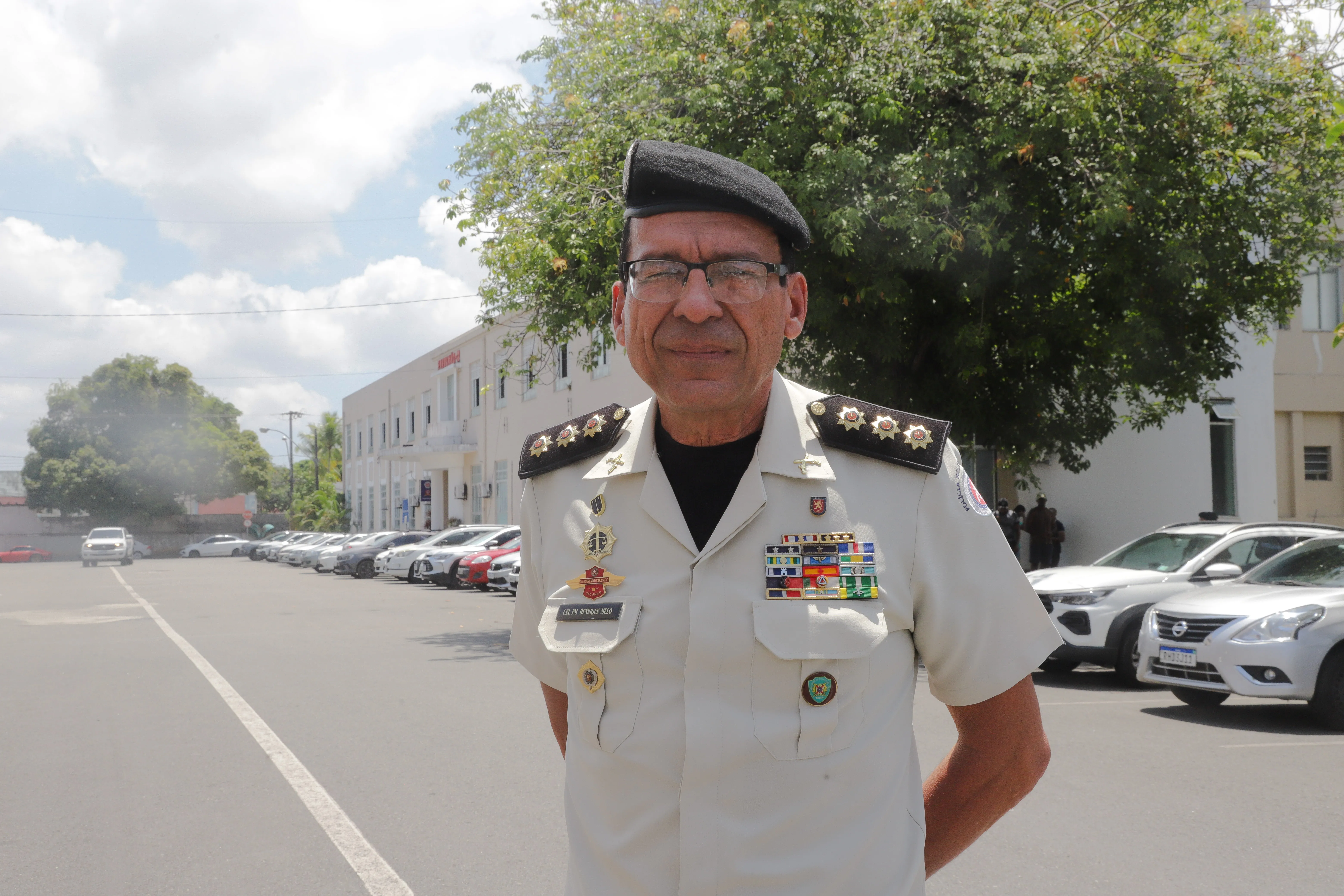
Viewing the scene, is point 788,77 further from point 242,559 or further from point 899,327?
point 242,559

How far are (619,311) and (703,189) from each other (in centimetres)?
28

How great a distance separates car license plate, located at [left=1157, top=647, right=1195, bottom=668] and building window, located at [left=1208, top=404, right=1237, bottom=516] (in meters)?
13.8

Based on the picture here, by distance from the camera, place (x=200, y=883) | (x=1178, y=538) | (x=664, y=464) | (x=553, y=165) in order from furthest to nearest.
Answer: (x=553, y=165), (x=1178, y=538), (x=200, y=883), (x=664, y=464)

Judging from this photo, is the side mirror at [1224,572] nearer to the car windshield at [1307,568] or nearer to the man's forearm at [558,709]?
the car windshield at [1307,568]

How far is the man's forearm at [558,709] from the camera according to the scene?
2131mm

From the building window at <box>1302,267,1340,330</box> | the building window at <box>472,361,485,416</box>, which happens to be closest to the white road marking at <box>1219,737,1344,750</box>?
the building window at <box>1302,267,1340,330</box>

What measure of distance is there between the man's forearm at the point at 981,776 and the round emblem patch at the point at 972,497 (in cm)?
31

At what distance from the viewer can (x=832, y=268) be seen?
40.3 ft

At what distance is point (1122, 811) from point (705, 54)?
952 cm

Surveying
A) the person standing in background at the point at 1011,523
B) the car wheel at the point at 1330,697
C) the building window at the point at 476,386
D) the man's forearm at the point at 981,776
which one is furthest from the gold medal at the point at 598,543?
the building window at the point at 476,386

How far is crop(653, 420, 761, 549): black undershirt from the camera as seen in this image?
182 centimetres

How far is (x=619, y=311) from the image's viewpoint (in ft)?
6.42

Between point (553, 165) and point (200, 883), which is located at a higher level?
point (553, 165)

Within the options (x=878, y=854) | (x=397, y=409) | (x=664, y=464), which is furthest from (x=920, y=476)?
(x=397, y=409)
